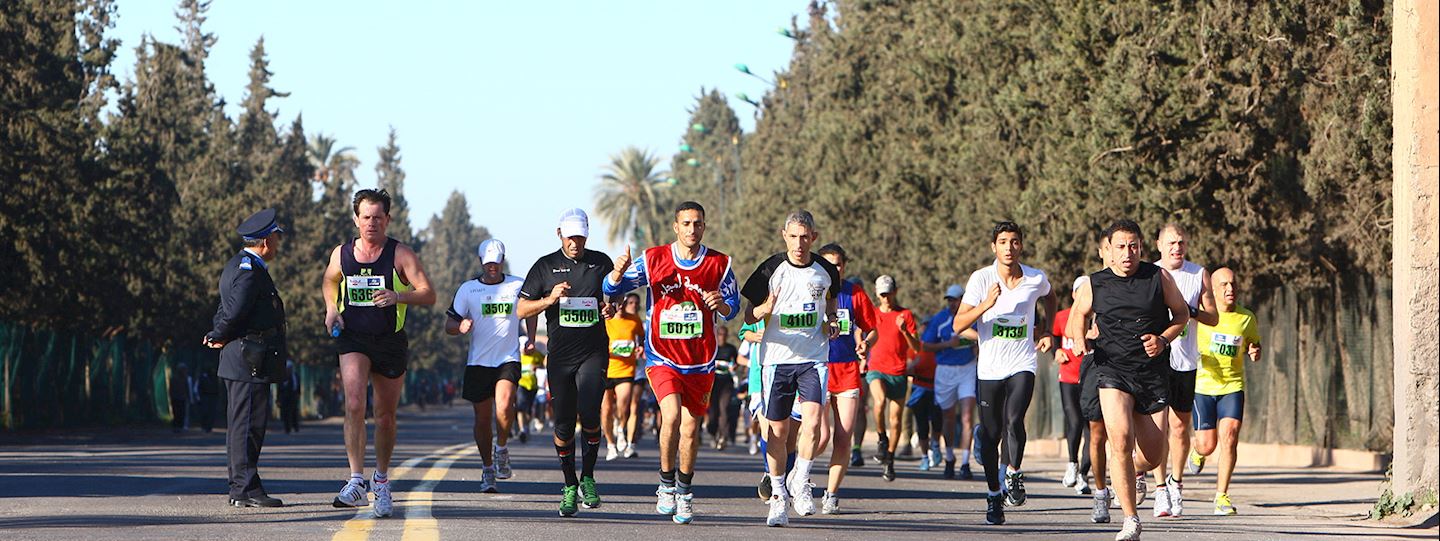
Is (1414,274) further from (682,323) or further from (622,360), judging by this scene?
(622,360)

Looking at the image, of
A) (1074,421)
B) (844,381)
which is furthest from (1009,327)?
(1074,421)

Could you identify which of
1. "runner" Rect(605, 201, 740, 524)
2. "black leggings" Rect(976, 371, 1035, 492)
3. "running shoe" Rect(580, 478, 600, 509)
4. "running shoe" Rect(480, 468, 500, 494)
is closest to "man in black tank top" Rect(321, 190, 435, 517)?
"runner" Rect(605, 201, 740, 524)

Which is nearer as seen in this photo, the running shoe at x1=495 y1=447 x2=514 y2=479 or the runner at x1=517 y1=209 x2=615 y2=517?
the runner at x1=517 y1=209 x2=615 y2=517

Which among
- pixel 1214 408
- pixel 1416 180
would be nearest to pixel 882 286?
pixel 1214 408

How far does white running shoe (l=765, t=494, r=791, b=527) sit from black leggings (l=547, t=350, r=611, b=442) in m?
1.32

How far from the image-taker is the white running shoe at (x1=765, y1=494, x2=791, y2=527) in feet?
43.1

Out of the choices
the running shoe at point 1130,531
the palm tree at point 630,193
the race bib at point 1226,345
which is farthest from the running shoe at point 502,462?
the palm tree at point 630,193

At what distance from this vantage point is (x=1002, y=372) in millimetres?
15219

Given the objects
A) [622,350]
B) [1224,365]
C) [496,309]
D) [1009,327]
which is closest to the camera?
[1009,327]

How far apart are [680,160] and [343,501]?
5081 inches

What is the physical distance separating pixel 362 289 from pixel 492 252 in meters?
5.08

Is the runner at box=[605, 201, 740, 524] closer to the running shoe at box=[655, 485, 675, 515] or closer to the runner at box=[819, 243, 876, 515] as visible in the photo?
the running shoe at box=[655, 485, 675, 515]

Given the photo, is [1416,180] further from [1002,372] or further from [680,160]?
[680,160]

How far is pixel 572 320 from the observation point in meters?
13.7
